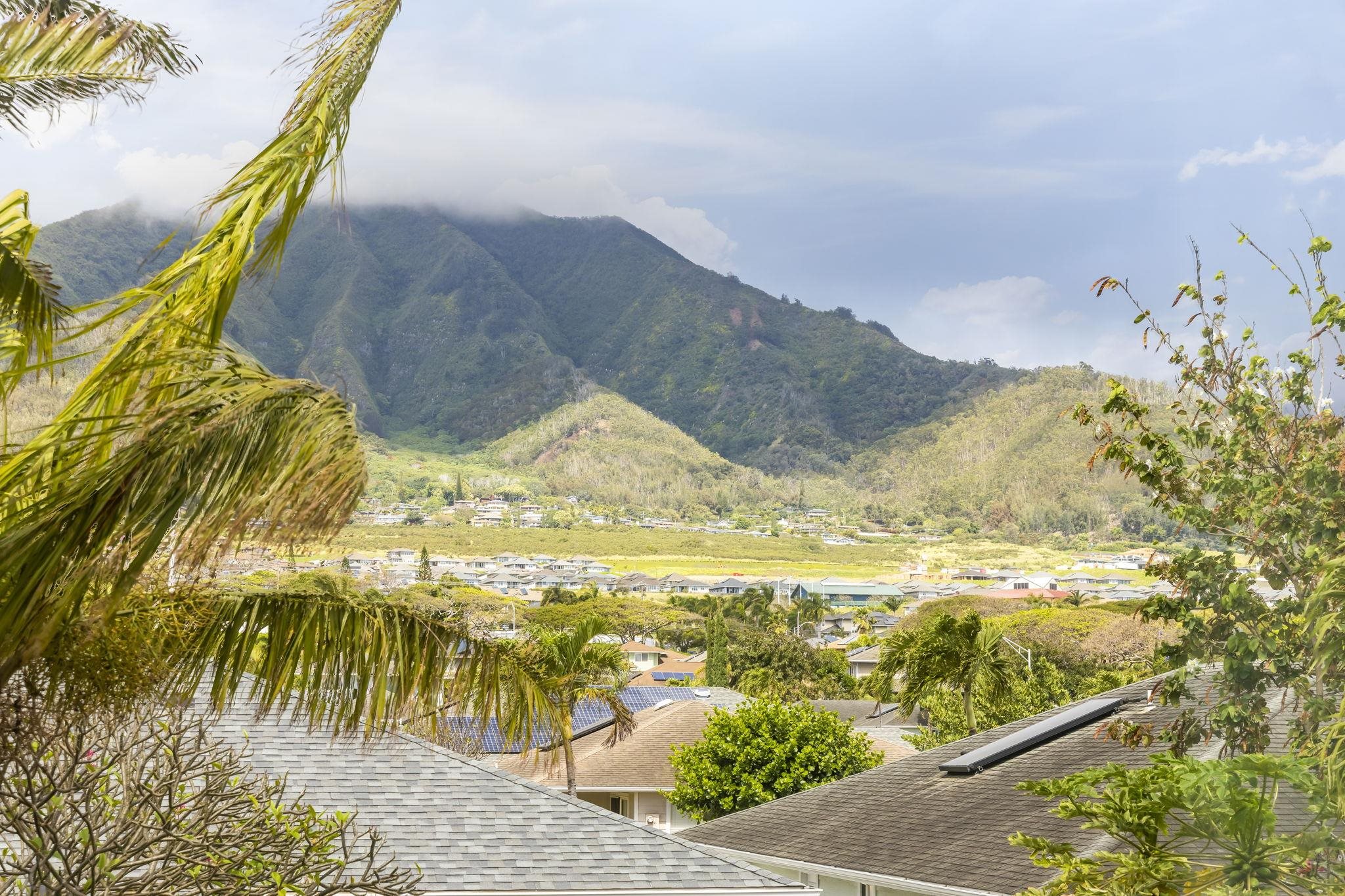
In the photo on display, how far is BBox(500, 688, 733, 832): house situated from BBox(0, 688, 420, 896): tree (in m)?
19.2

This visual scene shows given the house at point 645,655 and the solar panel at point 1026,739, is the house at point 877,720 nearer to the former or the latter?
the solar panel at point 1026,739

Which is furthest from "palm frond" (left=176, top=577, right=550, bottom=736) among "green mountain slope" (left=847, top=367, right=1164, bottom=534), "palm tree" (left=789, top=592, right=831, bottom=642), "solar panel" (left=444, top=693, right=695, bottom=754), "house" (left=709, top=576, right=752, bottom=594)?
"house" (left=709, top=576, right=752, bottom=594)

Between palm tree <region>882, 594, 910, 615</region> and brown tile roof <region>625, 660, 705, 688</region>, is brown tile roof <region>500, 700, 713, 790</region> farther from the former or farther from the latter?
palm tree <region>882, 594, 910, 615</region>

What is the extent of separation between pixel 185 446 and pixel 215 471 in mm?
162

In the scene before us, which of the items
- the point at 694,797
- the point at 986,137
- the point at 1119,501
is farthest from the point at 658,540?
the point at 694,797

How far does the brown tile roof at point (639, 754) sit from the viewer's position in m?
27.2

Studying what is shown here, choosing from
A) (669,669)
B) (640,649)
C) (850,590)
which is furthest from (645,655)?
(850,590)

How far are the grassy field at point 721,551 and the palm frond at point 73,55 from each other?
121 metres

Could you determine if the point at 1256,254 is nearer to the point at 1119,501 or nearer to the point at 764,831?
the point at 764,831

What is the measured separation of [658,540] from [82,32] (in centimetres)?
15065

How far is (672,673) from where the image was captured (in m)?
72.3

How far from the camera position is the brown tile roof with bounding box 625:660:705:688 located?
68000mm

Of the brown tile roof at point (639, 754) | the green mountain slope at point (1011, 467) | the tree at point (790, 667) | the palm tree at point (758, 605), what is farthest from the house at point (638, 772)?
the green mountain slope at point (1011, 467)

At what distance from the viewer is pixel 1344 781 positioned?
6906mm
